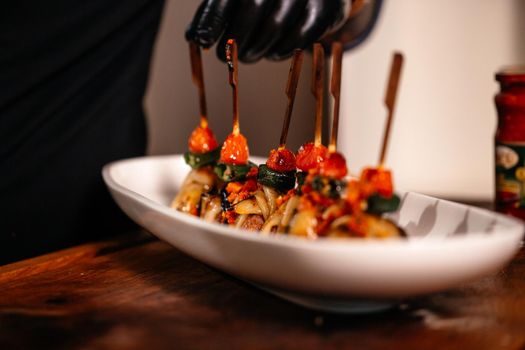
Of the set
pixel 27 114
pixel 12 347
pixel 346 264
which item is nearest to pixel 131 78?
pixel 27 114

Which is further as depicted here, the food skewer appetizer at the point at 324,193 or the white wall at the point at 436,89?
the white wall at the point at 436,89

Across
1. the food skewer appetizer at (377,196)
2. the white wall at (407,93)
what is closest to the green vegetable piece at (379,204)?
the food skewer appetizer at (377,196)

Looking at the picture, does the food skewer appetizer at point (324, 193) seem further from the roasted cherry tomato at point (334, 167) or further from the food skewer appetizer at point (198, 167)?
the food skewer appetizer at point (198, 167)

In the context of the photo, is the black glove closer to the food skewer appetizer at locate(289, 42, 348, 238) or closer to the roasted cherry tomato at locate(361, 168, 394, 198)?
the food skewer appetizer at locate(289, 42, 348, 238)

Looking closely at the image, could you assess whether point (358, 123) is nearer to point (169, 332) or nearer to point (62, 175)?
point (62, 175)

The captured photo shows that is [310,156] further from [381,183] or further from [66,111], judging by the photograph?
[66,111]
